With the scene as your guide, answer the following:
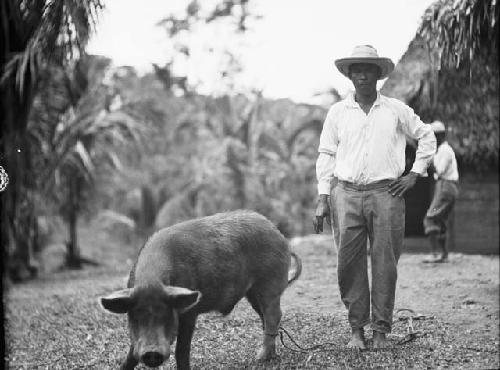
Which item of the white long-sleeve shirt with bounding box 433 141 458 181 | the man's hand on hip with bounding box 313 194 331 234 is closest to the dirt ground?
the man's hand on hip with bounding box 313 194 331 234

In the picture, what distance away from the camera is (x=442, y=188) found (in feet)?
29.1

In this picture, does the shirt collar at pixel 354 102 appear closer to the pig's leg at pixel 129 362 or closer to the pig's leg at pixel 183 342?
the pig's leg at pixel 183 342

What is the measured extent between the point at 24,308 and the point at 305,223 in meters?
14.0

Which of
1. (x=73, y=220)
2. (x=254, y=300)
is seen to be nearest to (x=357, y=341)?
(x=254, y=300)

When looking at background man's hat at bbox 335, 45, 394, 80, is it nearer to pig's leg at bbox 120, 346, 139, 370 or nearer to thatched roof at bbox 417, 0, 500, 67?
thatched roof at bbox 417, 0, 500, 67

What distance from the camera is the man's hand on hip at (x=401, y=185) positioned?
457 cm

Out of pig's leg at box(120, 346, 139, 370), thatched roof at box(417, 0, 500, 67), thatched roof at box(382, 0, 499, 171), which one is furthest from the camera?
thatched roof at box(382, 0, 499, 171)

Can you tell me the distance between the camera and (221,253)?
432cm

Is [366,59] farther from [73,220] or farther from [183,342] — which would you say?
[73,220]

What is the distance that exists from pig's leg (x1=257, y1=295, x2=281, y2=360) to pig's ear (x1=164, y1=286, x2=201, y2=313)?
3.75ft

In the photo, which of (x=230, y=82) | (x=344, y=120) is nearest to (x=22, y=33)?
(x=344, y=120)

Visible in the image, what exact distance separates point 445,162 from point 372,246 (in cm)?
408

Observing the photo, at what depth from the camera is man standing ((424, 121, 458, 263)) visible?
27.1 feet

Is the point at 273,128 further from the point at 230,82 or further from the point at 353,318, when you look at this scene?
the point at 353,318
